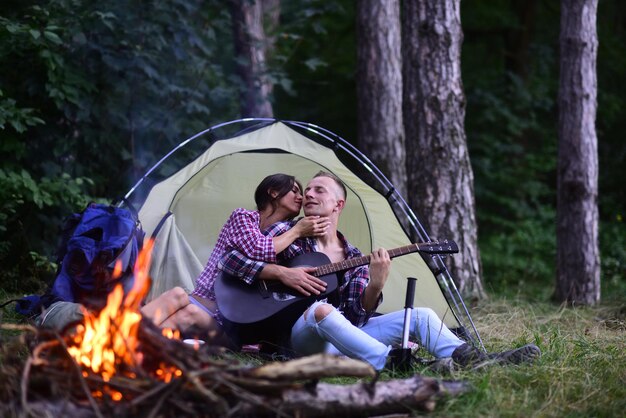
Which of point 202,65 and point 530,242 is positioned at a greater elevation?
point 202,65

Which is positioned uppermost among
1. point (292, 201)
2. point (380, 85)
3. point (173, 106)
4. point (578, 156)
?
point (380, 85)

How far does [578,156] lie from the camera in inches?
267

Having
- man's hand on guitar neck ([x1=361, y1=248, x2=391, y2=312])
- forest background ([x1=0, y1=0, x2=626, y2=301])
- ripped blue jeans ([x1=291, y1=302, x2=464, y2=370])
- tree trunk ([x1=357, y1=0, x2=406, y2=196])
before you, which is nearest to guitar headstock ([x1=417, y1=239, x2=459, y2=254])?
man's hand on guitar neck ([x1=361, y1=248, x2=391, y2=312])

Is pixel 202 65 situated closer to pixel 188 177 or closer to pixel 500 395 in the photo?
pixel 188 177

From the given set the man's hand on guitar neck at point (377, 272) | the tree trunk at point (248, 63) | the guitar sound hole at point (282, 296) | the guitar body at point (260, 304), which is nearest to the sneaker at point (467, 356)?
the man's hand on guitar neck at point (377, 272)

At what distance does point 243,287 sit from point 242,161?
155 cm

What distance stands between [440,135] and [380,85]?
210 centimetres

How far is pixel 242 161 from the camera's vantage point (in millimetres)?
5441

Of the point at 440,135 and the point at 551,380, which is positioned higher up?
the point at 440,135

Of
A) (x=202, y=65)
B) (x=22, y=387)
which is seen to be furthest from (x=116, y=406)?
(x=202, y=65)

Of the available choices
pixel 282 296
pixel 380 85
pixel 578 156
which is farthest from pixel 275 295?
pixel 380 85

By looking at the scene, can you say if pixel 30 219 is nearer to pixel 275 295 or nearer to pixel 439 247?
pixel 275 295

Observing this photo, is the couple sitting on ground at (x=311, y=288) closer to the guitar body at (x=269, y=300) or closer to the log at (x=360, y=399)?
the guitar body at (x=269, y=300)

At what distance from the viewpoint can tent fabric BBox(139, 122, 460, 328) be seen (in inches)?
199
